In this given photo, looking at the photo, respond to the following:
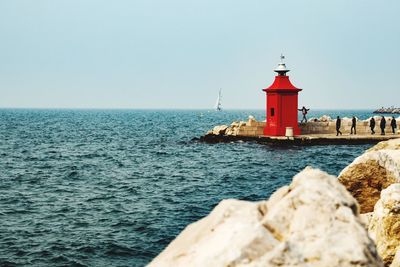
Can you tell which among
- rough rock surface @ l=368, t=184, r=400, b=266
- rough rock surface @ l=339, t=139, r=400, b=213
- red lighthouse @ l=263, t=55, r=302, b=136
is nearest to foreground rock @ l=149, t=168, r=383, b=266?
rough rock surface @ l=368, t=184, r=400, b=266

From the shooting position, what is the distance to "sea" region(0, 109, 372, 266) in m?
14.8

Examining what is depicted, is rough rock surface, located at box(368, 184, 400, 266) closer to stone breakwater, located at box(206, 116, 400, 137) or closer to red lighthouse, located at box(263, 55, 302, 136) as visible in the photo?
red lighthouse, located at box(263, 55, 302, 136)

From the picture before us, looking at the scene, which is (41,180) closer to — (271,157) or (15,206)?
(15,206)

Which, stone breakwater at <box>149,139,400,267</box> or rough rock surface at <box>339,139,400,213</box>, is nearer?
stone breakwater at <box>149,139,400,267</box>

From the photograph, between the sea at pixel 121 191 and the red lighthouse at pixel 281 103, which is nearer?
the sea at pixel 121 191

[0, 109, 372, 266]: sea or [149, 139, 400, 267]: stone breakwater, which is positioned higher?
[149, 139, 400, 267]: stone breakwater

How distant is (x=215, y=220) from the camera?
4.55 meters

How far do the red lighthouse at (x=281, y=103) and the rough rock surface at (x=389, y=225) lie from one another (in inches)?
1316

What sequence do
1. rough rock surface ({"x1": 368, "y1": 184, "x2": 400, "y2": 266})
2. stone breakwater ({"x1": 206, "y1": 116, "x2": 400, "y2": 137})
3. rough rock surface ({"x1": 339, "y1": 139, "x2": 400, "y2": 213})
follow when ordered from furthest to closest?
stone breakwater ({"x1": 206, "y1": 116, "x2": 400, "y2": 137})
rough rock surface ({"x1": 339, "y1": 139, "x2": 400, "y2": 213})
rough rock surface ({"x1": 368, "y1": 184, "x2": 400, "y2": 266})

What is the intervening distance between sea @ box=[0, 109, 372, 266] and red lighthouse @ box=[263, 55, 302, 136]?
219 cm

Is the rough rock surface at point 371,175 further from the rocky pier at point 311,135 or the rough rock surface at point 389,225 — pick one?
the rocky pier at point 311,135

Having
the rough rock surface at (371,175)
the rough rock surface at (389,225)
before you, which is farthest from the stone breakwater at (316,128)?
the rough rock surface at (389,225)

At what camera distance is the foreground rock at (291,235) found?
12.1 feet

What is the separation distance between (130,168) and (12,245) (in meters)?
18.6
